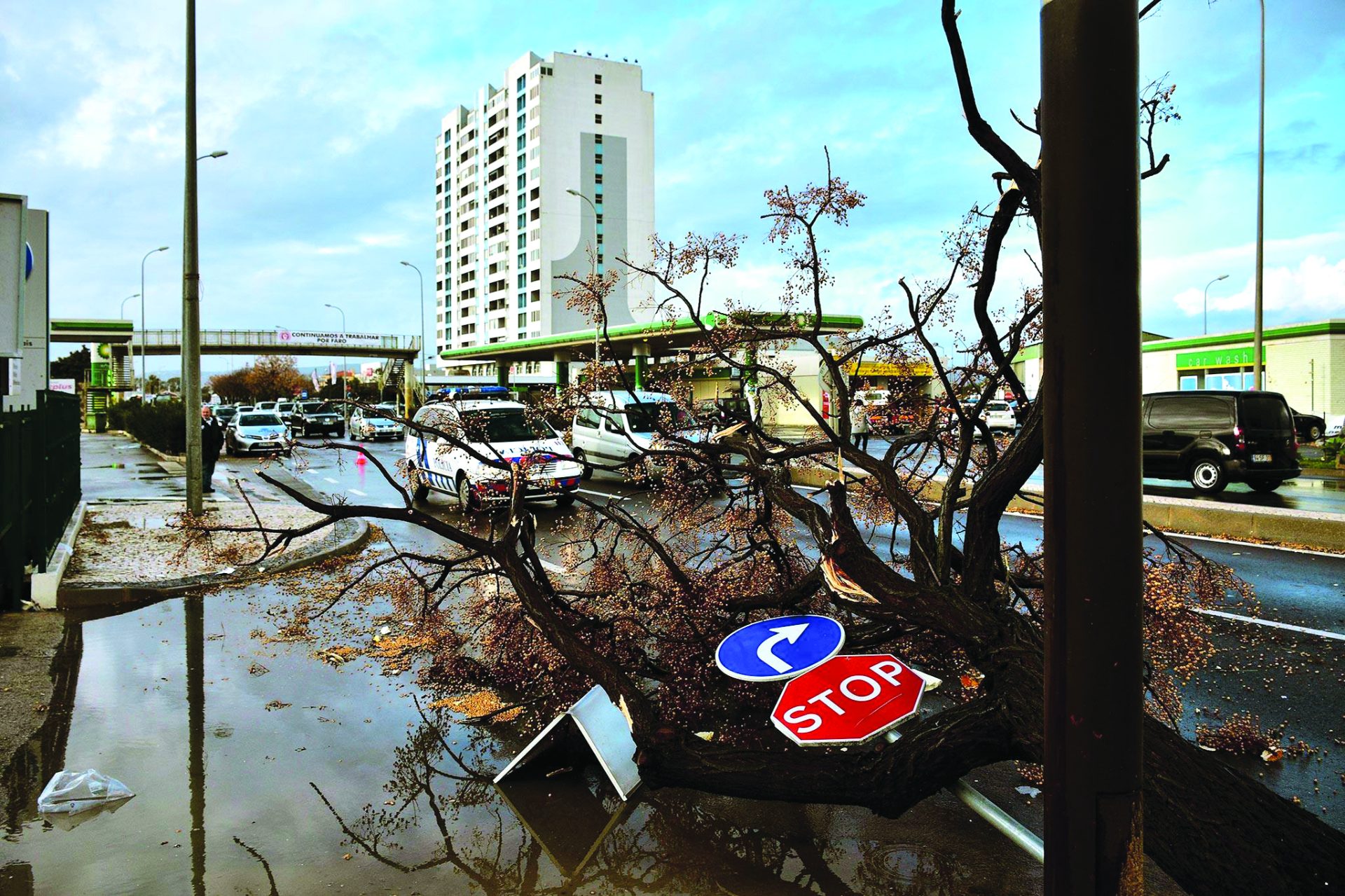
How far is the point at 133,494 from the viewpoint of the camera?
57.2 feet

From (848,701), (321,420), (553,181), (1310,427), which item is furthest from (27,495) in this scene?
(553,181)

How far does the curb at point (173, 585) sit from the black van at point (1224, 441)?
13.8 metres

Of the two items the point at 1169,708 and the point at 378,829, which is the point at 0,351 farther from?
the point at 1169,708

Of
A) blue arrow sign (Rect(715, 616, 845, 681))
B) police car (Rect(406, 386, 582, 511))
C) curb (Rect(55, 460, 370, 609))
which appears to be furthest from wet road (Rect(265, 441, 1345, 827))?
curb (Rect(55, 460, 370, 609))

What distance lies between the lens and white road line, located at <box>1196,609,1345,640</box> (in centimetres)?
696

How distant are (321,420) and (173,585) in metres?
36.0

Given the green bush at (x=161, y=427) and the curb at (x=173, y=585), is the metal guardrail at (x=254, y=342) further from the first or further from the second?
the curb at (x=173, y=585)

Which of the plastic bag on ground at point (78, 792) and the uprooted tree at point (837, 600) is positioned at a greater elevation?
the uprooted tree at point (837, 600)

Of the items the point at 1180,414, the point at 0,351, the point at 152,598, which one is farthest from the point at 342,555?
the point at 1180,414

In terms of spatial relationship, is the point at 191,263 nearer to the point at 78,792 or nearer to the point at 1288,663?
the point at 78,792

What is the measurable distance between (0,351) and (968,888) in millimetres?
9184

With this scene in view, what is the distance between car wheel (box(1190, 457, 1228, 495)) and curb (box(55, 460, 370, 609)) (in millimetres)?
14699

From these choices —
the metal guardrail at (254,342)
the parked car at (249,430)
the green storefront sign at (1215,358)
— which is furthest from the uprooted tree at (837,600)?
the metal guardrail at (254,342)

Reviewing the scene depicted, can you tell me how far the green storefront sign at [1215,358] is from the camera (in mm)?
44031
